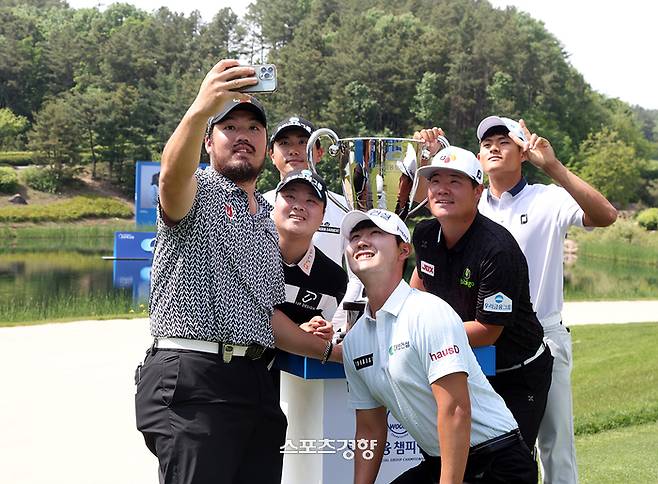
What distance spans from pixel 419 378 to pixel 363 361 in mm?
251

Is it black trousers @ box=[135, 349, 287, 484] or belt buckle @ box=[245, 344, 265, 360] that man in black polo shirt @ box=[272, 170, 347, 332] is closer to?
belt buckle @ box=[245, 344, 265, 360]

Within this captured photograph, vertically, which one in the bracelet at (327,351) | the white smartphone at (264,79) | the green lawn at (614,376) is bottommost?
the green lawn at (614,376)

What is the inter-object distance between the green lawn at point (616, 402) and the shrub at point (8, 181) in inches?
1948

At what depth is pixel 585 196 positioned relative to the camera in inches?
166

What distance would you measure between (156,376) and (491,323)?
1347 mm

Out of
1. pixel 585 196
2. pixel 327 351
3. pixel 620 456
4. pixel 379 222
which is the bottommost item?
pixel 620 456

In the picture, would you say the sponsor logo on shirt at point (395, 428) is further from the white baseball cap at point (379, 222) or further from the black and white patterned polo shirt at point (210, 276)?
the white baseball cap at point (379, 222)

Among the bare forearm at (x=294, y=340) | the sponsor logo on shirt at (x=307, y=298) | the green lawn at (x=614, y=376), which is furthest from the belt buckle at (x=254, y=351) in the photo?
the green lawn at (x=614, y=376)

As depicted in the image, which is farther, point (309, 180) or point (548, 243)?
point (548, 243)

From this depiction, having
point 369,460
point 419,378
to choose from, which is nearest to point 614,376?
point 369,460

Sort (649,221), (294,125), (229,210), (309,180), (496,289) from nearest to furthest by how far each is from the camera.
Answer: (229,210)
(496,289)
(309,180)
(294,125)
(649,221)

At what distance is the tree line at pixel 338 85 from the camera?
63.7 meters

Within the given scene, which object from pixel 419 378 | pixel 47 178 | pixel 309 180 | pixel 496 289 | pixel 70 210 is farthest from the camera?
pixel 47 178

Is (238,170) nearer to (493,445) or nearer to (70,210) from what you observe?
(493,445)
